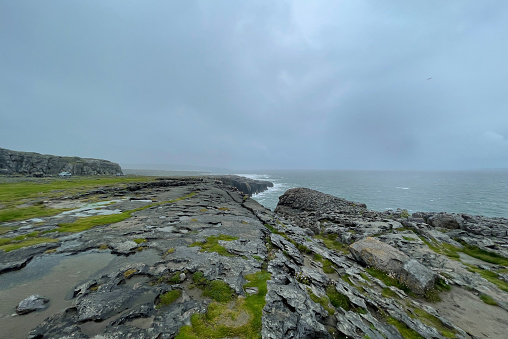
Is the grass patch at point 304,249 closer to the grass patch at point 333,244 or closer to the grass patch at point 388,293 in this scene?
the grass patch at point 333,244

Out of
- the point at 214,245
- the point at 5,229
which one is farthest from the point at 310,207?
the point at 5,229

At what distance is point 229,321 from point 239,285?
7.37 feet

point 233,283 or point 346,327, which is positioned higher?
point 233,283

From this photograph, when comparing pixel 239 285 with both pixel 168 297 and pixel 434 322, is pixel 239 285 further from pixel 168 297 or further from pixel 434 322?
pixel 434 322

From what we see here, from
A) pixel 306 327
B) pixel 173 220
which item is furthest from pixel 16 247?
pixel 306 327

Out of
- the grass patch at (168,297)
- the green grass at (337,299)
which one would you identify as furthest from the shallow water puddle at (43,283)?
the green grass at (337,299)

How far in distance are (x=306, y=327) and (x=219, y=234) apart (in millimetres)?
10431

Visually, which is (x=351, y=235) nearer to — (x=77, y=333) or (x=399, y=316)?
(x=399, y=316)

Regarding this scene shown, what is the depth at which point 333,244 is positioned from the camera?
21062mm

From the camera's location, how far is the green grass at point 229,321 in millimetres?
6133

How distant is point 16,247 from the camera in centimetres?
1163

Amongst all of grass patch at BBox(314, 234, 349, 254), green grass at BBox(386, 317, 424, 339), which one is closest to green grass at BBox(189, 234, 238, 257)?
green grass at BBox(386, 317, 424, 339)

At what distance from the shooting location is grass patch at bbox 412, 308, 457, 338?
8.99m

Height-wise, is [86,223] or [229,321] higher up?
[86,223]
